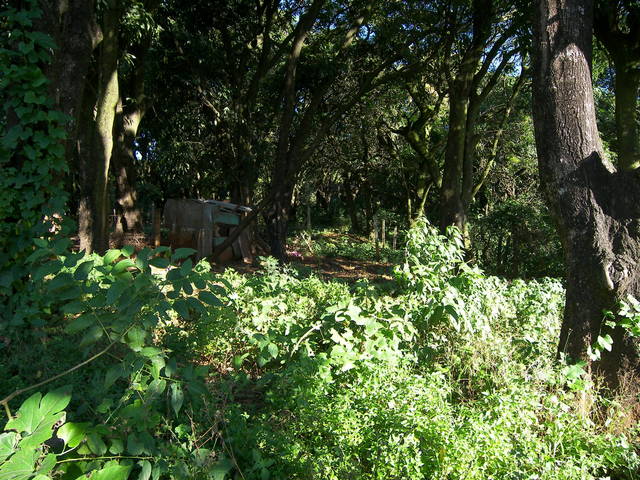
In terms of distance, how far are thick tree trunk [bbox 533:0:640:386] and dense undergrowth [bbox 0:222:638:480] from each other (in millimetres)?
375

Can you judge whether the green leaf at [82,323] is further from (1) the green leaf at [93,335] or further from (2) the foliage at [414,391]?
(2) the foliage at [414,391]

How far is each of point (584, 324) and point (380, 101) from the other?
41.0ft

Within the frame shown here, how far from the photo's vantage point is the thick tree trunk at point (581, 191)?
346 centimetres

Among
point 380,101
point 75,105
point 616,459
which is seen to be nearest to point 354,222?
point 380,101

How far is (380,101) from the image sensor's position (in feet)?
49.2

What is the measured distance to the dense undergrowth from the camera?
2.06m

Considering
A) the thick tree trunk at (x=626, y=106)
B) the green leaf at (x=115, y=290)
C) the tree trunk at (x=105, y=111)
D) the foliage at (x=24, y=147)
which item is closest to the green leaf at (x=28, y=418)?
the green leaf at (x=115, y=290)

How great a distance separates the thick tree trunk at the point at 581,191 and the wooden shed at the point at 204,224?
9057 mm

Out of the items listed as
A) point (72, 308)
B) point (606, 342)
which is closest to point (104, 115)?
point (72, 308)

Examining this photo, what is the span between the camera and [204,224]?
11766 mm

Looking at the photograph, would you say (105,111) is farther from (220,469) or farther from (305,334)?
(220,469)

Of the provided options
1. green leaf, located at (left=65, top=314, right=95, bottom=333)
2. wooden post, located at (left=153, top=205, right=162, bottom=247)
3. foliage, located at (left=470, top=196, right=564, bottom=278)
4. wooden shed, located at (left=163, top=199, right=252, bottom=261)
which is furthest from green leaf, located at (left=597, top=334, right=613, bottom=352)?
wooden post, located at (left=153, top=205, right=162, bottom=247)

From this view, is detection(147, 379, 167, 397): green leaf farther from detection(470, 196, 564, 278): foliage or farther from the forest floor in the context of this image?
detection(470, 196, 564, 278): foliage

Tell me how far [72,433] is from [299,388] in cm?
140
